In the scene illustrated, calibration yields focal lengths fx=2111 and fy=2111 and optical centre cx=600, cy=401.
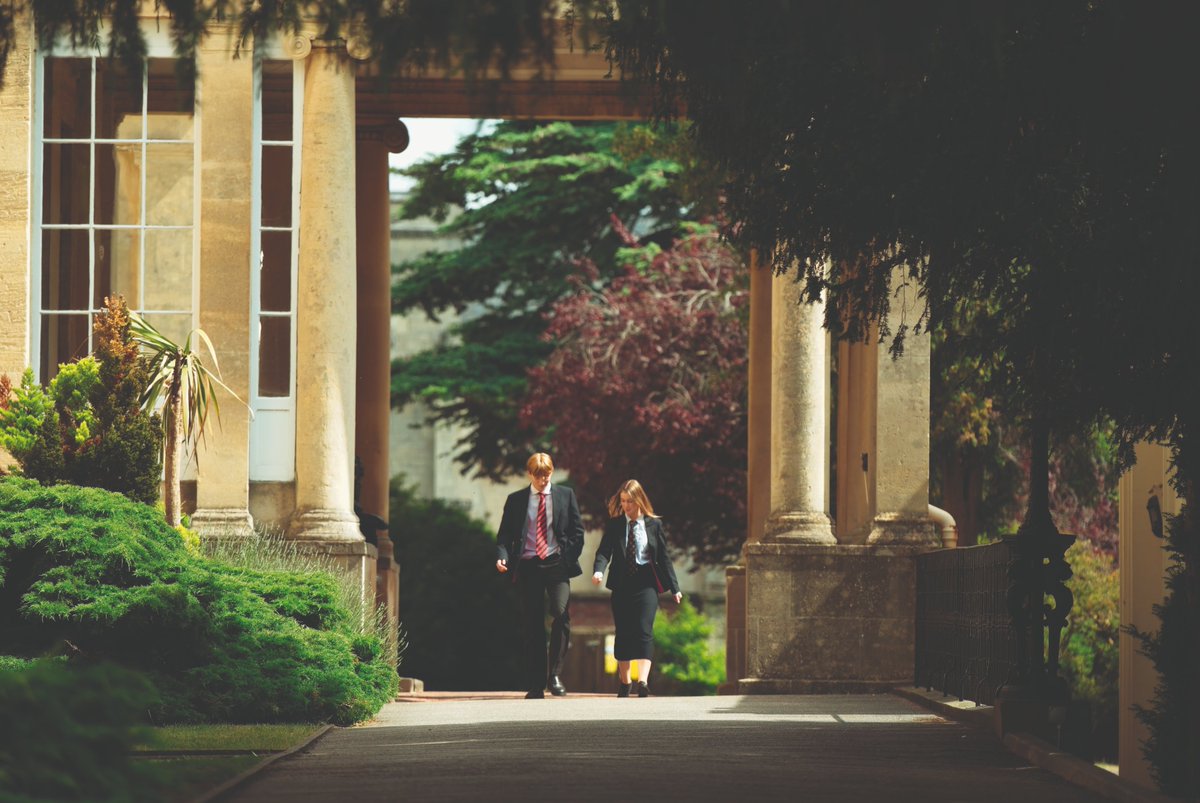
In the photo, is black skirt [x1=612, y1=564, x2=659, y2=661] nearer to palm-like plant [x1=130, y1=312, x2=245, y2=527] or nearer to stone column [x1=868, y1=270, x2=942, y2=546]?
stone column [x1=868, y1=270, x2=942, y2=546]

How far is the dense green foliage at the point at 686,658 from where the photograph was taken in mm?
36406

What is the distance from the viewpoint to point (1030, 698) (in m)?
11.3

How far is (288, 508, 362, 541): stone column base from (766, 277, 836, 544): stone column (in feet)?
12.0

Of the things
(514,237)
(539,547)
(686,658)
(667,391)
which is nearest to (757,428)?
(539,547)

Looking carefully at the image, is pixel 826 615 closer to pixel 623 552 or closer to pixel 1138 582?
pixel 623 552

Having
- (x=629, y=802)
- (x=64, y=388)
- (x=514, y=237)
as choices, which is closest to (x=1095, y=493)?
(x=514, y=237)

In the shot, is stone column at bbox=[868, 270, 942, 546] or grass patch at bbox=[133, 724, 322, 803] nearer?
grass patch at bbox=[133, 724, 322, 803]

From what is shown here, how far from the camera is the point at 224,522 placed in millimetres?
17656

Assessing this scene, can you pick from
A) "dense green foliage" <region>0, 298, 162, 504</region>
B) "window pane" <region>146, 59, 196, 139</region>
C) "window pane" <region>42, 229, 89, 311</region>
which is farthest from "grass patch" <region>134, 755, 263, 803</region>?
"window pane" <region>146, 59, 196, 139</region>

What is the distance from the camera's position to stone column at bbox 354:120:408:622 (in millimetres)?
22188

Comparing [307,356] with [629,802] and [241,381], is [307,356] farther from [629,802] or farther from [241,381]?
[629,802]

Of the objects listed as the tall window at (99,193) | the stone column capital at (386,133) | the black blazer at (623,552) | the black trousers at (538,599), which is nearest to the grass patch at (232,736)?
the black trousers at (538,599)

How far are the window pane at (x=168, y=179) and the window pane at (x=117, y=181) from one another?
14cm

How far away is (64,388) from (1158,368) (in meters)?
9.22
